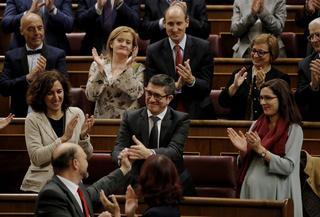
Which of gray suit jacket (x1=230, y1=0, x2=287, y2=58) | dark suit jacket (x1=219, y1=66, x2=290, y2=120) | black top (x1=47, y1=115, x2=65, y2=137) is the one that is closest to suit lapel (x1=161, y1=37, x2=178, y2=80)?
dark suit jacket (x1=219, y1=66, x2=290, y2=120)

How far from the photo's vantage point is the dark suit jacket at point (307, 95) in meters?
2.74

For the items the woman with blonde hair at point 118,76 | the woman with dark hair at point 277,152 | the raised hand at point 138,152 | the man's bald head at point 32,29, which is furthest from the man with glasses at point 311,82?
the man's bald head at point 32,29

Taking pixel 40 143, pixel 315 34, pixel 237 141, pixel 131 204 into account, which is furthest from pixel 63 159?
pixel 315 34

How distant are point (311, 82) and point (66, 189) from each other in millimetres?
1071

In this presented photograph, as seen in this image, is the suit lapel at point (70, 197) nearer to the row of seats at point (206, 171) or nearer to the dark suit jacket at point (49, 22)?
the row of seats at point (206, 171)

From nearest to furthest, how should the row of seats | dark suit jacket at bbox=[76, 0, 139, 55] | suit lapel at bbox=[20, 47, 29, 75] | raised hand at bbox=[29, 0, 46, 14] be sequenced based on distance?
the row of seats
suit lapel at bbox=[20, 47, 29, 75]
raised hand at bbox=[29, 0, 46, 14]
dark suit jacket at bbox=[76, 0, 139, 55]

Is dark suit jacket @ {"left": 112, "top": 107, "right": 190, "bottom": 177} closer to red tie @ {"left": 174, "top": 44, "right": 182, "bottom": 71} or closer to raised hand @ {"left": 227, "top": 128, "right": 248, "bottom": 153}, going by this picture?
raised hand @ {"left": 227, "top": 128, "right": 248, "bottom": 153}

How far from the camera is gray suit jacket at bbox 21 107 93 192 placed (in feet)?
7.66

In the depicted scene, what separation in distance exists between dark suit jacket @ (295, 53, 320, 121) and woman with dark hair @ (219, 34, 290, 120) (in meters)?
0.06

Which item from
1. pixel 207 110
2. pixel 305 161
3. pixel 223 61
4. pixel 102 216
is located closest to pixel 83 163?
pixel 102 216

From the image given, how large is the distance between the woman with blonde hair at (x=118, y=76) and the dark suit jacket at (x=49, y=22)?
0.46 meters

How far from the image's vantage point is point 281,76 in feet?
9.02

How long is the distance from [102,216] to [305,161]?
76 cm

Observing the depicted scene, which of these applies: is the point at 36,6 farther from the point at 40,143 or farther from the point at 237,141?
the point at 237,141
